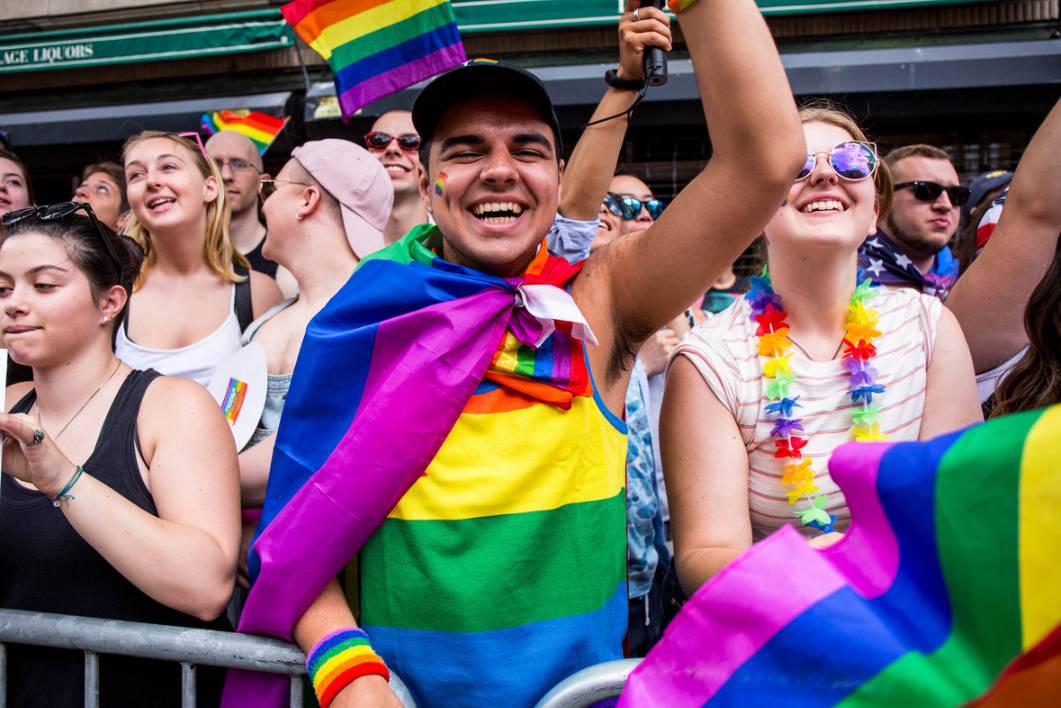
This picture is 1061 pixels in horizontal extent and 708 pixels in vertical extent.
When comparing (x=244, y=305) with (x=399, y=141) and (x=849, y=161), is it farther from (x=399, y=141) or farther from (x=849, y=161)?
(x=849, y=161)

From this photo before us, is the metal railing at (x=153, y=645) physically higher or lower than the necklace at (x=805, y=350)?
lower

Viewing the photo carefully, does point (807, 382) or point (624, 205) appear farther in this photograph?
point (624, 205)

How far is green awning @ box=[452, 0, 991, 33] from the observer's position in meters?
6.88

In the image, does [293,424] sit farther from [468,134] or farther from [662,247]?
[662,247]

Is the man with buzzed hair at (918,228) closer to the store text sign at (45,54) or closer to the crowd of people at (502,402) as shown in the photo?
the crowd of people at (502,402)

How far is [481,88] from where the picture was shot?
71.1 inches

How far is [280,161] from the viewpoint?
8.86 m

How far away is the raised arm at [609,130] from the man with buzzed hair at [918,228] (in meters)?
1.72

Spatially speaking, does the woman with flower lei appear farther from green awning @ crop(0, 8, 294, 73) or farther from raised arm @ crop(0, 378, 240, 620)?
green awning @ crop(0, 8, 294, 73)

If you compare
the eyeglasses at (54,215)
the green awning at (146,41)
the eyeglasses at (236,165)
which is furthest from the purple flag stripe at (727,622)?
the green awning at (146,41)

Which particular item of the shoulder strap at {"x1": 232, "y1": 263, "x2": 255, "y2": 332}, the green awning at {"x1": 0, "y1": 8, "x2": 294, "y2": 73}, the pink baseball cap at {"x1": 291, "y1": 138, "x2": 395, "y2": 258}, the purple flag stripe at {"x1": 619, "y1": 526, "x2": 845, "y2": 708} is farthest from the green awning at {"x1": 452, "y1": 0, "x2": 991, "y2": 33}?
the purple flag stripe at {"x1": 619, "y1": 526, "x2": 845, "y2": 708}

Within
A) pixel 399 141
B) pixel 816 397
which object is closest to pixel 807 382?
pixel 816 397

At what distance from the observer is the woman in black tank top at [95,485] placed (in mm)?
1836

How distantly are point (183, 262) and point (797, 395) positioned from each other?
261 centimetres
